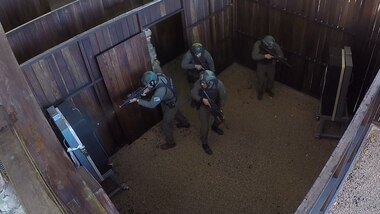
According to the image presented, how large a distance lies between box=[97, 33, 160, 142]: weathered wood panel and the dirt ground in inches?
24.2

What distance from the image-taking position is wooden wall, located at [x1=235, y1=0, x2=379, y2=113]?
6.34m

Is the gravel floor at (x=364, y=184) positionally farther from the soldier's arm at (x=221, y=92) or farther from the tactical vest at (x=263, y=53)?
the tactical vest at (x=263, y=53)

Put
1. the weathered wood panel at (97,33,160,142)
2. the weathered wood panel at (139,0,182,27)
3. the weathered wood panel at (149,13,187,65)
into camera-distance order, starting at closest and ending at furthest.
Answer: the weathered wood panel at (97,33,160,142) → the weathered wood panel at (139,0,182,27) → the weathered wood panel at (149,13,187,65)

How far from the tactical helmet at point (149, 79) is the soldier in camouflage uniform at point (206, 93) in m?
0.71

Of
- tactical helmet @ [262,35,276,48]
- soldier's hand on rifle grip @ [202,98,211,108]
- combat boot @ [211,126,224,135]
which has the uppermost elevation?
tactical helmet @ [262,35,276,48]

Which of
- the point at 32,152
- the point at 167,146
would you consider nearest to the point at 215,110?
the point at 167,146

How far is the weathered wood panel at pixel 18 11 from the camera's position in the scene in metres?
7.49

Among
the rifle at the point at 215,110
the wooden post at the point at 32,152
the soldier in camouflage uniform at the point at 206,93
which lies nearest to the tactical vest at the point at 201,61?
the soldier in camouflage uniform at the point at 206,93

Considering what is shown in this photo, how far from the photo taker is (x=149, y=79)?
6195 millimetres

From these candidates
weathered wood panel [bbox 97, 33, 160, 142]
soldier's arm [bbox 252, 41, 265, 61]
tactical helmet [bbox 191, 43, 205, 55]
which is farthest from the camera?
soldier's arm [bbox 252, 41, 265, 61]

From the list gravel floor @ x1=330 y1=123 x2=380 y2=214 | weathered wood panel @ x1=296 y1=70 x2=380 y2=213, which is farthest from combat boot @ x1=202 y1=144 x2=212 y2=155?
gravel floor @ x1=330 y1=123 x2=380 y2=214

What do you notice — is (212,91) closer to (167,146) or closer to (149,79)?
(149,79)

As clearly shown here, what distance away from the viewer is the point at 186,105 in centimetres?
798

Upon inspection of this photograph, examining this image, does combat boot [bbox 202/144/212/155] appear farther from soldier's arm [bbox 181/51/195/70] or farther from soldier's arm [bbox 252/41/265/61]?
soldier's arm [bbox 252/41/265/61]
